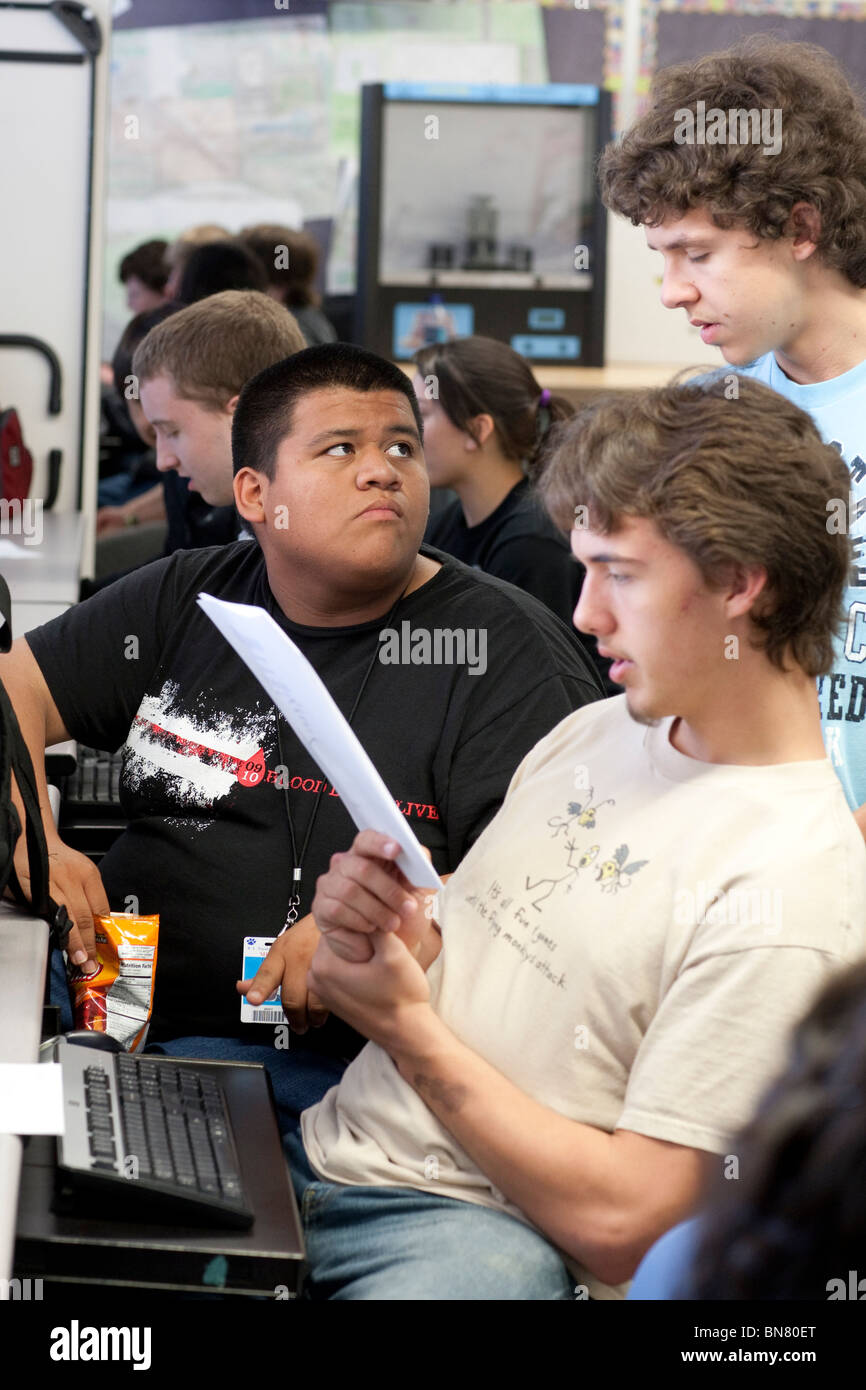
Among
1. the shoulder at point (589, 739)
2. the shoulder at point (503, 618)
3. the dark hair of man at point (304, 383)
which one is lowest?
the shoulder at point (589, 739)

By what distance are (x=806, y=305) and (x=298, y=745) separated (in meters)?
0.68

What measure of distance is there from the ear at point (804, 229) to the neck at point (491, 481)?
1.58 meters

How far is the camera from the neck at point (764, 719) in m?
1.02

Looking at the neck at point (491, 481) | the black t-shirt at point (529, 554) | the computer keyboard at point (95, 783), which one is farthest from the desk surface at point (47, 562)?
the neck at point (491, 481)

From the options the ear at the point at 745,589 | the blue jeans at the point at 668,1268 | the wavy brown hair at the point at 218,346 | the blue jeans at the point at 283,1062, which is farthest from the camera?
the wavy brown hair at the point at 218,346

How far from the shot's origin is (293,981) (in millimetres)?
1354

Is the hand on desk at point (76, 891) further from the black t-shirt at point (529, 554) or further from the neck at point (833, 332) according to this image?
the black t-shirt at point (529, 554)

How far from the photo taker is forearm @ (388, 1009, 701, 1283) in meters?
0.95

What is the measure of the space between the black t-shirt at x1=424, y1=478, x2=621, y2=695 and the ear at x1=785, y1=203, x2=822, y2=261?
1079mm

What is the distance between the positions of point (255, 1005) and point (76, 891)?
0.71 feet

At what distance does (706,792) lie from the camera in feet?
3.38

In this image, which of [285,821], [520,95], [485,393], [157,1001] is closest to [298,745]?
[285,821]

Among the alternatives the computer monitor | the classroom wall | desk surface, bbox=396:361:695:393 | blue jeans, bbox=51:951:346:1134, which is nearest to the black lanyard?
blue jeans, bbox=51:951:346:1134
